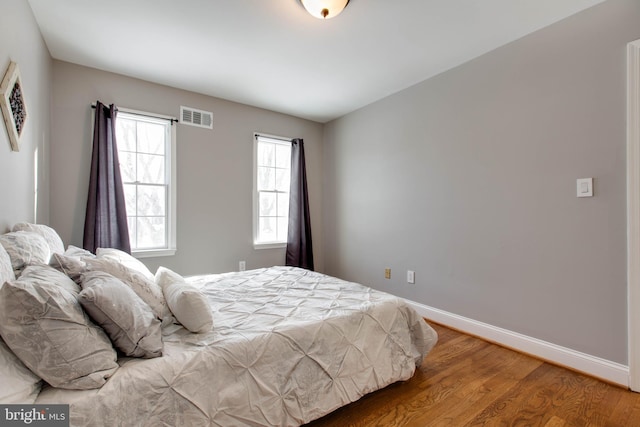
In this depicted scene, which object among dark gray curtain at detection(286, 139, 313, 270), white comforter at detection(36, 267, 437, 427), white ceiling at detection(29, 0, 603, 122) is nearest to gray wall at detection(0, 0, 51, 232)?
white ceiling at detection(29, 0, 603, 122)

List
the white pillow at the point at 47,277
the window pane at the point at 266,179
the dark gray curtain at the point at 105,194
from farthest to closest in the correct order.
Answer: the window pane at the point at 266,179 < the dark gray curtain at the point at 105,194 < the white pillow at the point at 47,277

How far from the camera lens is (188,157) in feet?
11.0

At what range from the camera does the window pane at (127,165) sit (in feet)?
10.1

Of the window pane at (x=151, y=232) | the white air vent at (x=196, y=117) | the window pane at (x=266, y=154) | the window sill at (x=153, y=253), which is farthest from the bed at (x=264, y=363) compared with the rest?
the window pane at (x=266, y=154)

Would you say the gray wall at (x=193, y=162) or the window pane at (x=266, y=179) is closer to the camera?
the gray wall at (x=193, y=162)

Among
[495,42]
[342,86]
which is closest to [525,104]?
[495,42]

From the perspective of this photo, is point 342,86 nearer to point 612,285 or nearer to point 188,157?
point 188,157

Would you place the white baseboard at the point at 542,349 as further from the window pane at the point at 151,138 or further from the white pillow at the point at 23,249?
the window pane at the point at 151,138

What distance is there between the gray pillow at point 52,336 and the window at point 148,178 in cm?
228

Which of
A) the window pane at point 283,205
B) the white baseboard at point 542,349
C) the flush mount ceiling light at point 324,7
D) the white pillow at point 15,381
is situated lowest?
the white baseboard at point 542,349

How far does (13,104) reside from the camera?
164cm

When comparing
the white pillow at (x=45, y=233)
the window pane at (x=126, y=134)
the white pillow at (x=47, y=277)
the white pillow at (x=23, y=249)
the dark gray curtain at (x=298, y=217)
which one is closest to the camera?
the white pillow at (x=47, y=277)

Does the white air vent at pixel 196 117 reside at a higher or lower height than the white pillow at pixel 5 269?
higher

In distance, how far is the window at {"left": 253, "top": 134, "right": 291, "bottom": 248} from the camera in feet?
12.8
